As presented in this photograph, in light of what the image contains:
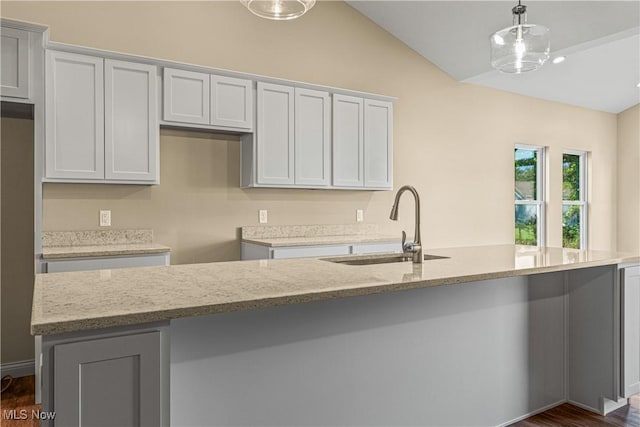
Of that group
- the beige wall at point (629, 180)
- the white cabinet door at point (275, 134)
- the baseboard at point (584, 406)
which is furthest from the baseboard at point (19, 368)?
the beige wall at point (629, 180)

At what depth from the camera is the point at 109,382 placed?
1.15 meters

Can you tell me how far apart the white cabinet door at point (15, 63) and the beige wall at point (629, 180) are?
8.19 m

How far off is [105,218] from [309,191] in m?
1.87

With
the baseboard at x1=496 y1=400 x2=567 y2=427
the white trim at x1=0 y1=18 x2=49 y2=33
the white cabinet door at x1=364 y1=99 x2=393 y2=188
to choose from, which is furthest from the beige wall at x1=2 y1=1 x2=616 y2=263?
the baseboard at x1=496 y1=400 x2=567 y2=427

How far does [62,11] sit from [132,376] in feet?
10.8

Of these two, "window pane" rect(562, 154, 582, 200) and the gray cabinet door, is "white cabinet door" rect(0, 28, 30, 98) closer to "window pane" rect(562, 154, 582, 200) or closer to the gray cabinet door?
the gray cabinet door

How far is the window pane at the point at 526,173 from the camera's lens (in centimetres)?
623

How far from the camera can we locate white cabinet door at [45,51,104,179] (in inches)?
119

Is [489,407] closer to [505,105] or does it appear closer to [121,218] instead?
[121,218]

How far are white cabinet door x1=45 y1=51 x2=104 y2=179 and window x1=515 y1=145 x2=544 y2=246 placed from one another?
207 inches

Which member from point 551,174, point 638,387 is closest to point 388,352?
point 638,387

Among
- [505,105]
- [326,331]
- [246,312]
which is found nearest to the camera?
[246,312]

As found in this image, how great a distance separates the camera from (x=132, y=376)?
1.17 meters

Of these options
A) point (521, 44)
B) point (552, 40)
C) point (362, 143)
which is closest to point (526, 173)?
point (552, 40)
